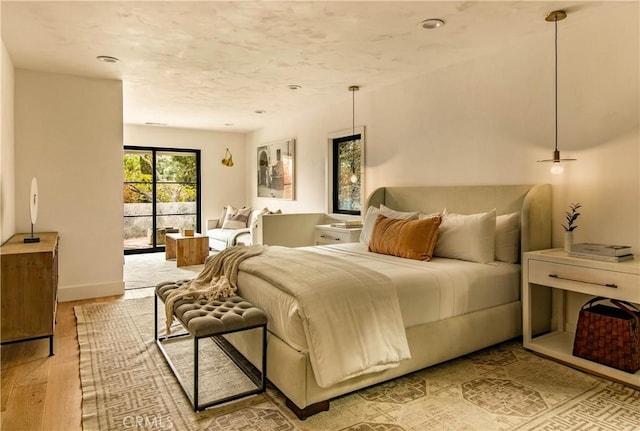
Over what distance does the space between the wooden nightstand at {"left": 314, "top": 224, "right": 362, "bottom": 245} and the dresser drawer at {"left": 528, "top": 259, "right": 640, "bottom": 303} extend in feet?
6.86

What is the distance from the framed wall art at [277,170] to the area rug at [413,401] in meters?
4.35

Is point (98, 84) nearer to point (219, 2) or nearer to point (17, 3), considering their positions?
point (17, 3)

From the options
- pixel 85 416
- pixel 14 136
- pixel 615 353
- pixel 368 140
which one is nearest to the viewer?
pixel 85 416

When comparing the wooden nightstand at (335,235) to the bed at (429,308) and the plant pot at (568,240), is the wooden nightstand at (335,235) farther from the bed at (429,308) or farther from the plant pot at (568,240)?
the plant pot at (568,240)

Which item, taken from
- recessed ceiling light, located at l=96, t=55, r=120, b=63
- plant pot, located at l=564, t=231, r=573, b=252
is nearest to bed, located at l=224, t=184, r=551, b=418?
plant pot, located at l=564, t=231, r=573, b=252

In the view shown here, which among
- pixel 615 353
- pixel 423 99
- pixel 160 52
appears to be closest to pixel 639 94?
pixel 615 353

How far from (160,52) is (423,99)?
2.60 metres

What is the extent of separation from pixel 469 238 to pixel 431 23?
5.34 ft

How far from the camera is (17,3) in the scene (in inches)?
108

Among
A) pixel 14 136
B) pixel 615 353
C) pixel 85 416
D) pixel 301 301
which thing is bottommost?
pixel 85 416

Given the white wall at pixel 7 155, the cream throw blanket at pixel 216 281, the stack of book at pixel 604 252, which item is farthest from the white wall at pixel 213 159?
the stack of book at pixel 604 252

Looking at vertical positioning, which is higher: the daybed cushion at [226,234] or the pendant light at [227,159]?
the pendant light at [227,159]

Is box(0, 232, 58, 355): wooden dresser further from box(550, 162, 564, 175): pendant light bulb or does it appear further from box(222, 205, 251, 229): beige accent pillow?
box(222, 205, 251, 229): beige accent pillow

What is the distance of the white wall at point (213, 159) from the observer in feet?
26.3
